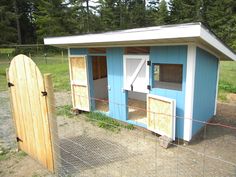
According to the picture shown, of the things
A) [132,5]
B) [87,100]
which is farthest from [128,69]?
[132,5]

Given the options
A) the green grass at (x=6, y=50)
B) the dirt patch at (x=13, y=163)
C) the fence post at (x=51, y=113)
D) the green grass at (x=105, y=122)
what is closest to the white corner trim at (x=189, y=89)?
the green grass at (x=105, y=122)

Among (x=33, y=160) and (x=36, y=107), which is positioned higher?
(x=36, y=107)

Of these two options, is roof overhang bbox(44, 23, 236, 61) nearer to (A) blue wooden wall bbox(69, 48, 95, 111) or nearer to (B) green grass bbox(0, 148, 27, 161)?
(A) blue wooden wall bbox(69, 48, 95, 111)

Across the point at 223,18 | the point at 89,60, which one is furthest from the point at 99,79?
the point at 223,18

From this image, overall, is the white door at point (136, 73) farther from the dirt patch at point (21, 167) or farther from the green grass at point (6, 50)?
the green grass at point (6, 50)

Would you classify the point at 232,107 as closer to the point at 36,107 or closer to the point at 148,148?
the point at 148,148

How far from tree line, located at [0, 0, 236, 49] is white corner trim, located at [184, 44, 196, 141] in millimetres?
20542

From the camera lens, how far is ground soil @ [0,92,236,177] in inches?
136

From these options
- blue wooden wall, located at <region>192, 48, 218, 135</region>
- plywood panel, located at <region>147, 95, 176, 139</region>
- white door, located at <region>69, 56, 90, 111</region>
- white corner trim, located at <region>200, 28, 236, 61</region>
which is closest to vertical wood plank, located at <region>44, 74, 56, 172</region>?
plywood panel, located at <region>147, 95, 176, 139</region>

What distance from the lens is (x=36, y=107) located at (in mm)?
3238

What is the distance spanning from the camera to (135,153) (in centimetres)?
403

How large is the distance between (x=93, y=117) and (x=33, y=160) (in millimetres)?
2302

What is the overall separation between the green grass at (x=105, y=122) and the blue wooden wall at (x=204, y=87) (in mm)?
1648

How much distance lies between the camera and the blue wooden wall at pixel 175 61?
404 centimetres
